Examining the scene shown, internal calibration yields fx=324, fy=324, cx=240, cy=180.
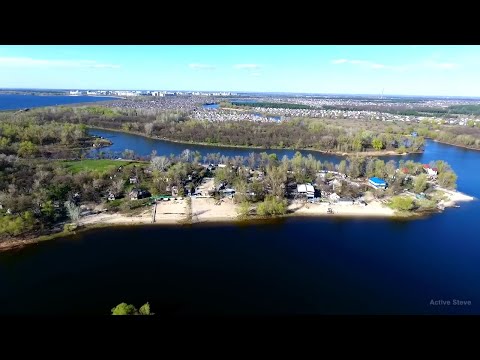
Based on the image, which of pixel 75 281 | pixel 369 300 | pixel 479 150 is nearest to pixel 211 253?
pixel 75 281

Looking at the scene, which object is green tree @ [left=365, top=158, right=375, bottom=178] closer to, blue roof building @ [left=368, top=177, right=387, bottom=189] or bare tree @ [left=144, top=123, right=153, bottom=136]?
blue roof building @ [left=368, top=177, right=387, bottom=189]

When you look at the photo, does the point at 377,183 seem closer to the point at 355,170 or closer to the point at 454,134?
the point at 355,170

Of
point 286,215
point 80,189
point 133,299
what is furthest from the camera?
point 80,189

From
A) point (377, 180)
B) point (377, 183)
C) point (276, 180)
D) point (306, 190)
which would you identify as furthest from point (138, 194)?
point (377, 180)

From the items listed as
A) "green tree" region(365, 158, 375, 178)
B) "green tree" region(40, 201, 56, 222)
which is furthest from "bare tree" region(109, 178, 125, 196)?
"green tree" region(365, 158, 375, 178)

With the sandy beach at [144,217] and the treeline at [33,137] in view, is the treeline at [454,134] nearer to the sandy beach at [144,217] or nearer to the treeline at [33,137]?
the sandy beach at [144,217]
